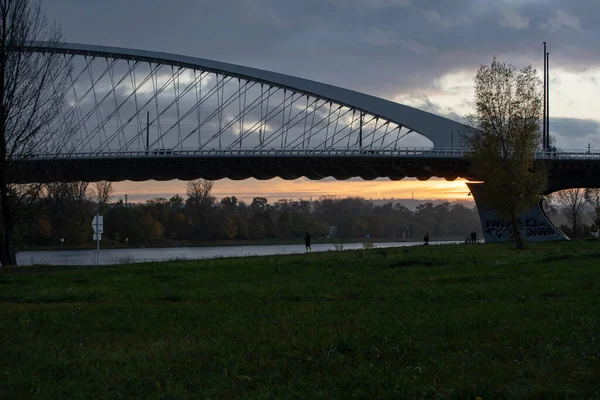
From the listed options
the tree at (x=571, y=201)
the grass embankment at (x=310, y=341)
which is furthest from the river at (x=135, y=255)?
the tree at (x=571, y=201)

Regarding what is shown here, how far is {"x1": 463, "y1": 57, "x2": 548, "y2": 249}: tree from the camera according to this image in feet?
119

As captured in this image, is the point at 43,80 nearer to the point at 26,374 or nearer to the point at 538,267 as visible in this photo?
the point at 538,267

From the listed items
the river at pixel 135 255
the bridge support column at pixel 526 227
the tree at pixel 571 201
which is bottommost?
the river at pixel 135 255

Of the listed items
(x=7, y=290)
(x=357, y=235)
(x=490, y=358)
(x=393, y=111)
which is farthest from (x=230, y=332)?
(x=357, y=235)

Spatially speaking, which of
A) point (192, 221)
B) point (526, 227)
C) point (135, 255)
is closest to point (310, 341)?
point (135, 255)

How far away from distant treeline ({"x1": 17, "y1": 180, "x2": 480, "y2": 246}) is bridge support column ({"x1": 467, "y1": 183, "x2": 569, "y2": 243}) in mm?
35043

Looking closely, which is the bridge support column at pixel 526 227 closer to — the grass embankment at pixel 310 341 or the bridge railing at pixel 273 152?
the bridge railing at pixel 273 152

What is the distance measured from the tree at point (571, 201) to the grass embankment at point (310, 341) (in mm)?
63484

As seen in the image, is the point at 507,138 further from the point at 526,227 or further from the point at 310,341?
the point at 310,341

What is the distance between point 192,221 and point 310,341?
88.4 meters

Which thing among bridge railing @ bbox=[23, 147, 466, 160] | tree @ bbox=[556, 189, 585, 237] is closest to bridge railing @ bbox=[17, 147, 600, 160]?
bridge railing @ bbox=[23, 147, 466, 160]

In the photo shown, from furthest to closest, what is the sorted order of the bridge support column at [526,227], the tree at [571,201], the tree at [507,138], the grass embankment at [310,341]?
the tree at [571,201]
the bridge support column at [526,227]
the tree at [507,138]
the grass embankment at [310,341]

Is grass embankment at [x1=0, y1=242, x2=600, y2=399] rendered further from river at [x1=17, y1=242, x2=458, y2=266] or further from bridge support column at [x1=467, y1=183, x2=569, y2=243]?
bridge support column at [x1=467, y1=183, x2=569, y2=243]

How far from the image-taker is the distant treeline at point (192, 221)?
2948 inches
